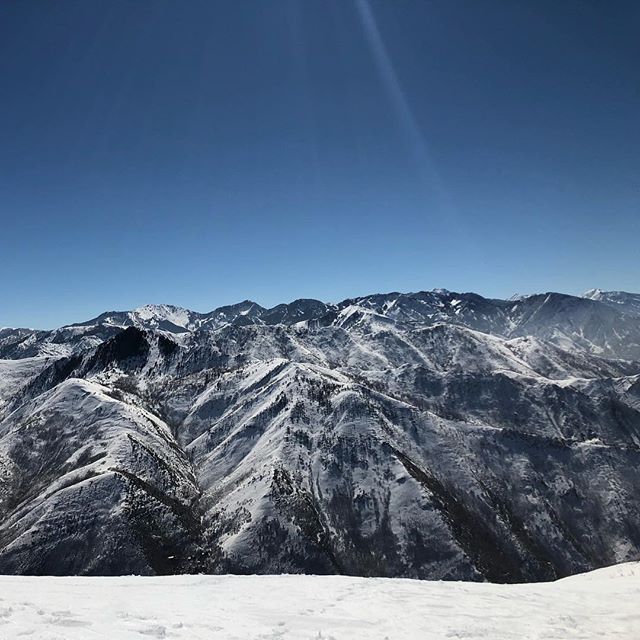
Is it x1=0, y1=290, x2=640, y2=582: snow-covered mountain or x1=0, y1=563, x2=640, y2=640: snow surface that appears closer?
x1=0, y1=563, x2=640, y2=640: snow surface

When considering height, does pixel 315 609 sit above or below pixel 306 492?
below

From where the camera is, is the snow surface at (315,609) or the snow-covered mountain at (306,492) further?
the snow-covered mountain at (306,492)

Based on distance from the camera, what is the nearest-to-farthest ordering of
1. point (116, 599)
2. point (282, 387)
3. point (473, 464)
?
point (116, 599)
point (473, 464)
point (282, 387)

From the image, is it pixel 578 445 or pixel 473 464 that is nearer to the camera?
pixel 473 464

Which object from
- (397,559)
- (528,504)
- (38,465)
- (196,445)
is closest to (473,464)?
(528,504)

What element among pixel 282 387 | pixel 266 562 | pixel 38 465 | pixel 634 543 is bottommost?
pixel 634 543

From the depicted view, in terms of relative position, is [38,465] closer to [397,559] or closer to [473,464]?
[397,559]

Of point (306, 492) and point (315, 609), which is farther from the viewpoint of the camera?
point (306, 492)

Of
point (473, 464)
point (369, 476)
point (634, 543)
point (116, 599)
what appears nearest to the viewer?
point (116, 599)
